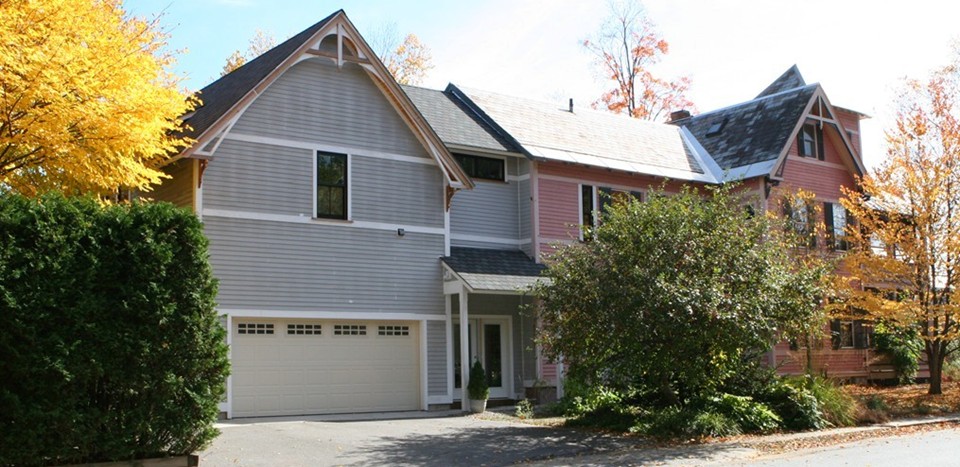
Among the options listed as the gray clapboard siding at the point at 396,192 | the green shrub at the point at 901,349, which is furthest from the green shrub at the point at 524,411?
the green shrub at the point at 901,349

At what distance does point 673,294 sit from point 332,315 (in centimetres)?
790

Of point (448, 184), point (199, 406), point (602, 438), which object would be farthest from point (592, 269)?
point (199, 406)

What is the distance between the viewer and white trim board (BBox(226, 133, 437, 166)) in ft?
65.1

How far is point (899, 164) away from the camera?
24.1m

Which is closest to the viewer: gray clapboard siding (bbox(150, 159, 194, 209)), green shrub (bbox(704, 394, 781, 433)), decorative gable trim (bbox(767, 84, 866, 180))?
green shrub (bbox(704, 394, 781, 433))

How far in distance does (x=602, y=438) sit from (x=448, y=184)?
788 centimetres

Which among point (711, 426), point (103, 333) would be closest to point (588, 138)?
point (711, 426)

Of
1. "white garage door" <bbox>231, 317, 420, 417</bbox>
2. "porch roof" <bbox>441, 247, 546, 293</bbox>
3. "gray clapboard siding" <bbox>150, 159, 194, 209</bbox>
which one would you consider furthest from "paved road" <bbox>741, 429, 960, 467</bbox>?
"gray clapboard siding" <bbox>150, 159, 194, 209</bbox>

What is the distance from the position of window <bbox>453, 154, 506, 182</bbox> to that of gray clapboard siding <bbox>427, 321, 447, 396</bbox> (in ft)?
14.6

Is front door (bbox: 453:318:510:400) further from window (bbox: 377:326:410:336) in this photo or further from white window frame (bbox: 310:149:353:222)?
white window frame (bbox: 310:149:353:222)

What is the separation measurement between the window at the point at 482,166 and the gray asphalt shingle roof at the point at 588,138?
861 millimetres

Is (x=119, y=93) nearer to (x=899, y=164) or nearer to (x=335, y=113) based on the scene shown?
(x=335, y=113)

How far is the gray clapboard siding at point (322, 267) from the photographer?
1934 cm

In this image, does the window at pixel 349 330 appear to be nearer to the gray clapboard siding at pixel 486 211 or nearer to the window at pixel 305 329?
the window at pixel 305 329
